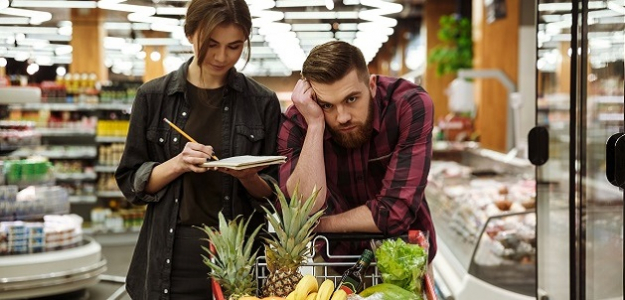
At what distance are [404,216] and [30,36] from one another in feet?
24.8

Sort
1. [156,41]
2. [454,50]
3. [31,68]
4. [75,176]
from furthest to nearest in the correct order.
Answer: [454,50], [156,41], [75,176], [31,68]

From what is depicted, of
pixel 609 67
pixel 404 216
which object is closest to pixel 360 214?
pixel 404 216

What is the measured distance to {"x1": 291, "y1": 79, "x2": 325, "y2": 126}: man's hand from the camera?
239 cm

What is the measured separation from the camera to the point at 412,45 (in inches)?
806

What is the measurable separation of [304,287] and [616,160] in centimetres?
135

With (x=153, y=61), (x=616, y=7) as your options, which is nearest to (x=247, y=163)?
(x=616, y=7)

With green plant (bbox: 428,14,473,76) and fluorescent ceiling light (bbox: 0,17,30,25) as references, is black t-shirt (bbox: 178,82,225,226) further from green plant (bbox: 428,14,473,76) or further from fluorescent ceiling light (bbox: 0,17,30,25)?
green plant (bbox: 428,14,473,76)

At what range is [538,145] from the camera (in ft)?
13.3

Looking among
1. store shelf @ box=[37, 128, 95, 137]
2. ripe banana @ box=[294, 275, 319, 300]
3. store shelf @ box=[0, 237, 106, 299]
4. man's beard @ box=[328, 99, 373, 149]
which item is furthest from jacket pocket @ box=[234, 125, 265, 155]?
store shelf @ box=[37, 128, 95, 137]

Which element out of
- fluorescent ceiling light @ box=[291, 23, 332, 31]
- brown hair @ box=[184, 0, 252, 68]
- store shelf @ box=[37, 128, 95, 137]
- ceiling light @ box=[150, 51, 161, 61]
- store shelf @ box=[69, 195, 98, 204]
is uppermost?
ceiling light @ box=[150, 51, 161, 61]

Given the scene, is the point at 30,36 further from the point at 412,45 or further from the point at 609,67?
the point at 412,45

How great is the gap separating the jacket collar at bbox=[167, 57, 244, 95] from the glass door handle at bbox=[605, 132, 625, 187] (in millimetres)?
1343

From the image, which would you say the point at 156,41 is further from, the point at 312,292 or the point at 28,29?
the point at 312,292

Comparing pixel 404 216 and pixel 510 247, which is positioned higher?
pixel 404 216
